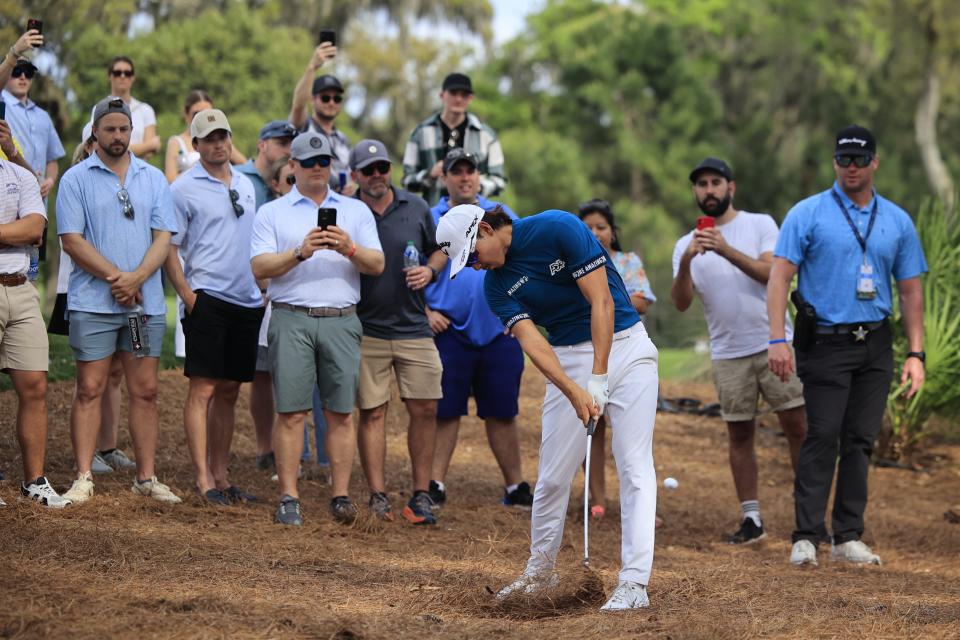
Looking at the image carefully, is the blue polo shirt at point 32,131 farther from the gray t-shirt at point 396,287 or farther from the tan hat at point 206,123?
the gray t-shirt at point 396,287

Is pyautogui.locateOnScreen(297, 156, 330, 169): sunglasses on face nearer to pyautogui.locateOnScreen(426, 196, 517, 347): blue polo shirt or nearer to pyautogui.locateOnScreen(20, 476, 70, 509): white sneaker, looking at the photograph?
pyautogui.locateOnScreen(426, 196, 517, 347): blue polo shirt

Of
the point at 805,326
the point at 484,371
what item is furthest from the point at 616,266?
the point at 805,326

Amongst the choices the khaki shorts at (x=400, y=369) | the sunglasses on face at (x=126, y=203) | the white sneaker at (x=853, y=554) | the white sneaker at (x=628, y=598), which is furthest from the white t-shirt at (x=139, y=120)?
the white sneaker at (x=853, y=554)

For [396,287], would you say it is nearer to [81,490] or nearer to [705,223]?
[705,223]

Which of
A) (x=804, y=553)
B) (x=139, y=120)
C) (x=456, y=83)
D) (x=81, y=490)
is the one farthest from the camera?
(x=139, y=120)

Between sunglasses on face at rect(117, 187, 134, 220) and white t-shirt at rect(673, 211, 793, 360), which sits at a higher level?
sunglasses on face at rect(117, 187, 134, 220)

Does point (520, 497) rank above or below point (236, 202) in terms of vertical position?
below

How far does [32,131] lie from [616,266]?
4279 mm

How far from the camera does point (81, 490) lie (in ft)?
25.5

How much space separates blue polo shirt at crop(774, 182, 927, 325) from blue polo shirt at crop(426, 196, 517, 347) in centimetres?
209

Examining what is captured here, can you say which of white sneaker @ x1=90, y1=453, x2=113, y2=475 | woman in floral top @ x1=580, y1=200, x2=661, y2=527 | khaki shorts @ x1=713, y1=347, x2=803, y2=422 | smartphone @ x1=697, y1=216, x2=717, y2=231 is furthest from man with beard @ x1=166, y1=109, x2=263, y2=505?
khaki shorts @ x1=713, y1=347, x2=803, y2=422

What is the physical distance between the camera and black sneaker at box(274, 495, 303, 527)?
7.95m

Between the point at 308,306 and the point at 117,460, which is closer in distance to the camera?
the point at 308,306

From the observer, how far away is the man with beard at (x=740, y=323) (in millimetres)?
8938
